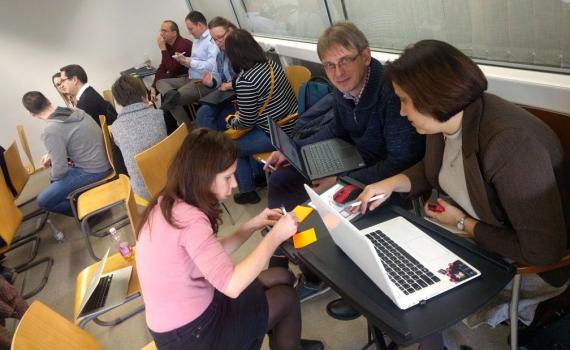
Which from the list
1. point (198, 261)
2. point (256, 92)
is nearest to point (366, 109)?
point (198, 261)

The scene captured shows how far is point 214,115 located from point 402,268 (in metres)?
2.80

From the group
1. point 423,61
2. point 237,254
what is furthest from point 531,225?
point 237,254

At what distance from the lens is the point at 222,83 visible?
372 centimetres

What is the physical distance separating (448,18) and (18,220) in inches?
122

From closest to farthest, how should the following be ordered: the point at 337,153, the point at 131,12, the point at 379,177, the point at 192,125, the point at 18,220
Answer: the point at 379,177 < the point at 337,153 < the point at 18,220 < the point at 192,125 < the point at 131,12

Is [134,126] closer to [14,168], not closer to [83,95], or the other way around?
[83,95]

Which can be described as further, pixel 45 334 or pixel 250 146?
pixel 250 146

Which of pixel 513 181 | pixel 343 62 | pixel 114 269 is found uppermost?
pixel 343 62

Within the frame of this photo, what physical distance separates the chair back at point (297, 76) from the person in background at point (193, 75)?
4.19 ft

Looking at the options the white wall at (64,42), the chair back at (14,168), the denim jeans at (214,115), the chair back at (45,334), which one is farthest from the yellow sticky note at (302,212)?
the white wall at (64,42)

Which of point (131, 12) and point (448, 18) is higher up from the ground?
point (131, 12)

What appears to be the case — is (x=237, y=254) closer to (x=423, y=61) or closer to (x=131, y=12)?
(x=423, y=61)

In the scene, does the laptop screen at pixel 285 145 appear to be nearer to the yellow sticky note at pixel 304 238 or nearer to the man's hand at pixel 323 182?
the man's hand at pixel 323 182

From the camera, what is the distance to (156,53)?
19.3ft
